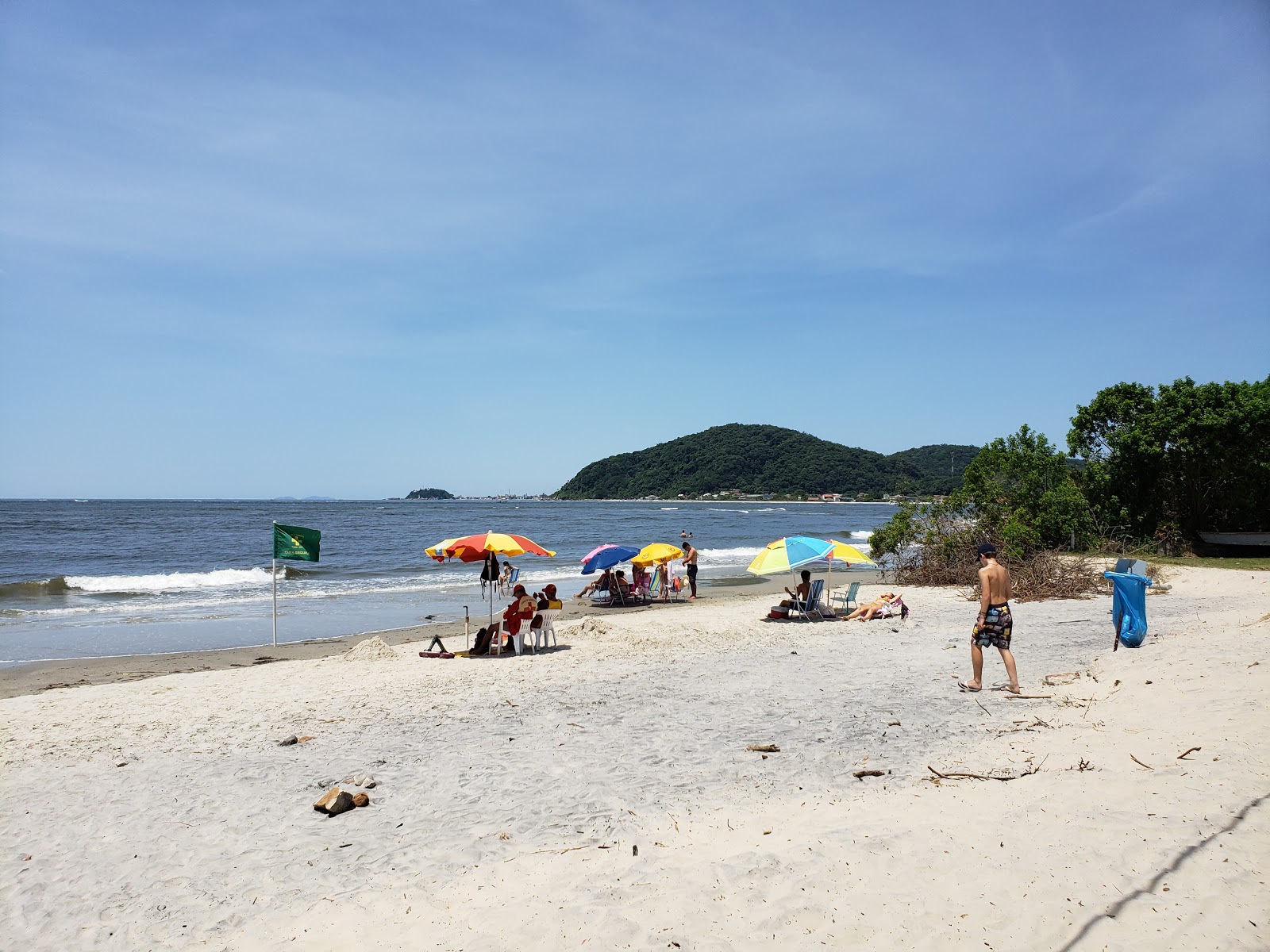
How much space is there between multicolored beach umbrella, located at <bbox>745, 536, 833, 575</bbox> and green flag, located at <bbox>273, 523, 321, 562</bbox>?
296 inches

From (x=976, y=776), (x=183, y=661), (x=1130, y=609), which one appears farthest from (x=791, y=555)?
(x=183, y=661)

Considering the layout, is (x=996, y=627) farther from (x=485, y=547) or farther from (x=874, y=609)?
(x=485, y=547)

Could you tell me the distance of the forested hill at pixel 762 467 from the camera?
5310 inches

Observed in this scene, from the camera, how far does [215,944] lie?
385 cm

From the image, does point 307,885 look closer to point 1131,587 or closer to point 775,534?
point 1131,587

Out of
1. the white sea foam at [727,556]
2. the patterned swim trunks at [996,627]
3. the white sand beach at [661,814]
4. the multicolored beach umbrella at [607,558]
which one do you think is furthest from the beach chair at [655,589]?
the patterned swim trunks at [996,627]

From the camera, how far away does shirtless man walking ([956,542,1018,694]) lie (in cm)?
808

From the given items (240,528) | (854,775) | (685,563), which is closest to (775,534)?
(685,563)

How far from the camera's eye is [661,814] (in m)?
5.14

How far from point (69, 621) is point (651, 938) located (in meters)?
18.0

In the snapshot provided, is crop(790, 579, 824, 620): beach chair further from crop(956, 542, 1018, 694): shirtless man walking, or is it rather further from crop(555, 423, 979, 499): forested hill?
crop(555, 423, 979, 499): forested hill

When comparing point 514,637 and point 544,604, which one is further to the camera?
point 544,604

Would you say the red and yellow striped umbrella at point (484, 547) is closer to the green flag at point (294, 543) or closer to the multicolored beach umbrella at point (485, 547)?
the multicolored beach umbrella at point (485, 547)

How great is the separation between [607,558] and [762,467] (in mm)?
127960
